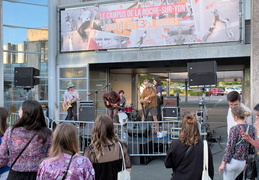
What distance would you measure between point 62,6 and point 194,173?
10847 millimetres

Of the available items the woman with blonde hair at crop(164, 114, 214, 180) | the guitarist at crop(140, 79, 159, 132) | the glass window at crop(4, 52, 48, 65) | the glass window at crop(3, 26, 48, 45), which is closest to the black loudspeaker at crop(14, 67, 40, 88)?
the glass window at crop(4, 52, 48, 65)

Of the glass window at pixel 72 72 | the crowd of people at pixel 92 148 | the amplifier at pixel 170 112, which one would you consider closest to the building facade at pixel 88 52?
the glass window at pixel 72 72

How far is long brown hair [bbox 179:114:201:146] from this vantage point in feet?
10.1

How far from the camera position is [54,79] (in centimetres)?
1254

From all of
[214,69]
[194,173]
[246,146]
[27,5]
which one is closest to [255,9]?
[214,69]

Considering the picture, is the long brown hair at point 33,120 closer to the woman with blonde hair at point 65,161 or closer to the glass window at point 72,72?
the woman with blonde hair at point 65,161

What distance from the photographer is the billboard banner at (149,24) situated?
965 cm

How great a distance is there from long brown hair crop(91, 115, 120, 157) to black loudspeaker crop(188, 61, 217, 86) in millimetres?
5081

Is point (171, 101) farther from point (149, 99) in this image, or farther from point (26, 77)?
point (26, 77)

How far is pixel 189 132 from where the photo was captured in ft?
10.2

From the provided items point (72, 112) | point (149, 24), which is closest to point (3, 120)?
point (72, 112)

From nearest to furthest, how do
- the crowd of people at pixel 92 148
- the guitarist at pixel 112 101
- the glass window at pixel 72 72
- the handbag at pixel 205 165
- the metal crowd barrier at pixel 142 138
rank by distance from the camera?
the crowd of people at pixel 92 148
the handbag at pixel 205 165
the metal crowd barrier at pixel 142 138
the guitarist at pixel 112 101
the glass window at pixel 72 72

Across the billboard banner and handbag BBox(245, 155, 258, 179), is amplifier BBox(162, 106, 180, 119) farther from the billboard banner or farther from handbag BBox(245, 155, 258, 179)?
handbag BBox(245, 155, 258, 179)

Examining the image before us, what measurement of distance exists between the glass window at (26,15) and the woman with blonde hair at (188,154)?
1133 cm
